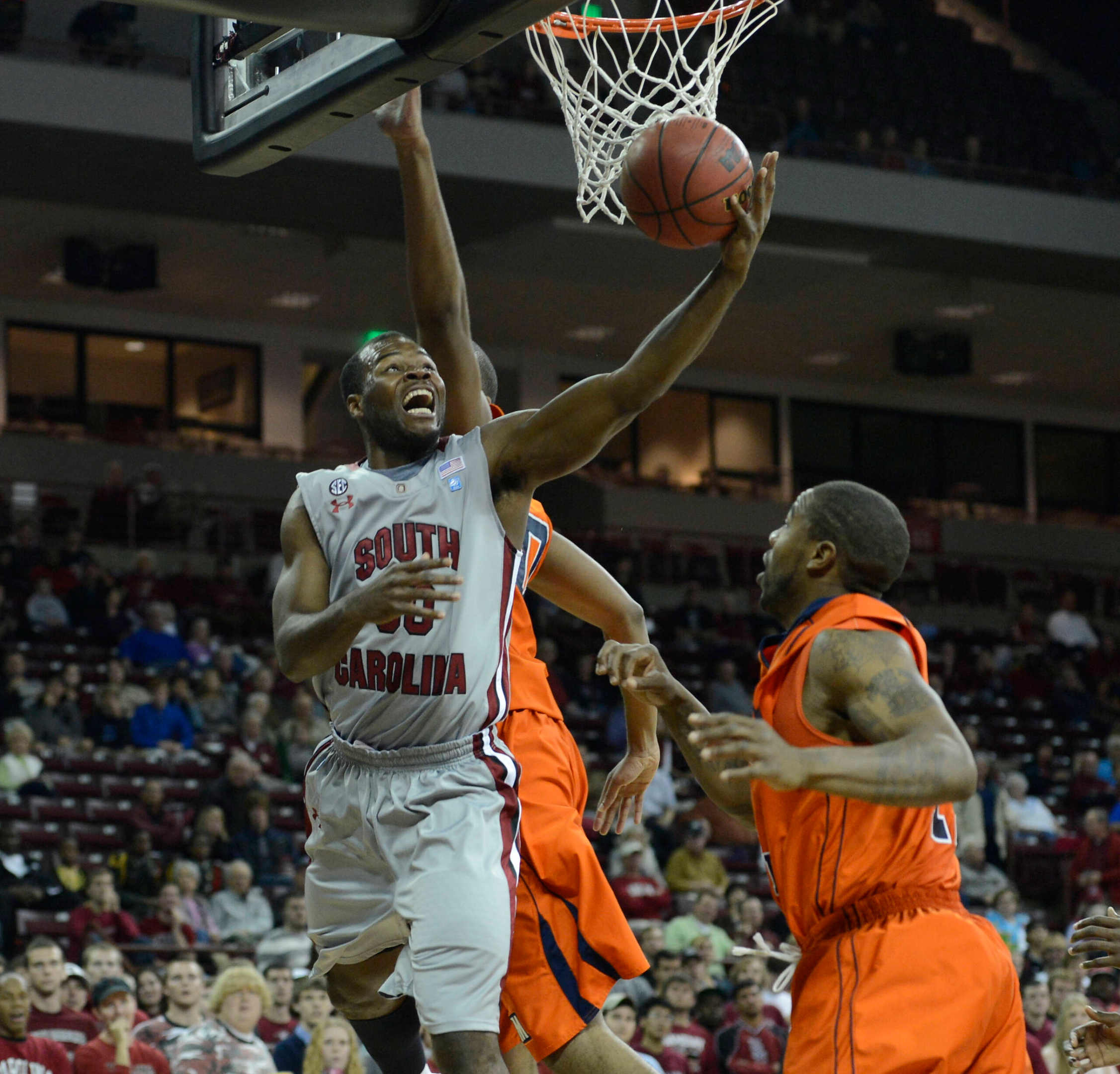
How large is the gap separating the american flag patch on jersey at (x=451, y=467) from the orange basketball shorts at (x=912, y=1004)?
131 centimetres

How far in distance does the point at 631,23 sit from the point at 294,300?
16003mm

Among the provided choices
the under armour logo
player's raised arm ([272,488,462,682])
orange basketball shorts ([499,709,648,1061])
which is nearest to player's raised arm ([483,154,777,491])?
the under armour logo

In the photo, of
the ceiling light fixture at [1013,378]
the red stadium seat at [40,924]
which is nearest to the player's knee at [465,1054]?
the red stadium seat at [40,924]

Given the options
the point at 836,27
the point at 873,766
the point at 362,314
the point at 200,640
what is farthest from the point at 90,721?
the point at 836,27

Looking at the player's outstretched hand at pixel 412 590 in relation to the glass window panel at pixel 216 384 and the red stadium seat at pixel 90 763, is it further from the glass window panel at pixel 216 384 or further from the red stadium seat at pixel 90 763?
the glass window panel at pixel 216 384

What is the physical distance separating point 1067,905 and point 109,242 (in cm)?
1228

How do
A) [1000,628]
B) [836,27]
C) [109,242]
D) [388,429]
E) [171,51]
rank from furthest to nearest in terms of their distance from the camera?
[1000,628]
[836,27]
[109,242]
[171,51]
[388,429]

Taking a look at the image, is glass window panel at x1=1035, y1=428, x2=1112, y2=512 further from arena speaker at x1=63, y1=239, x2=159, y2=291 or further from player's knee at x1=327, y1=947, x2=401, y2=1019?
player's knee at x1=327, y1=947, x2=401, y2=1019

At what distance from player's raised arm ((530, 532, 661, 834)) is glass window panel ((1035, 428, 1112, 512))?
2294 cm

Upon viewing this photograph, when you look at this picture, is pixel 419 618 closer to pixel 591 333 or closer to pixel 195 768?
pixel 195 768

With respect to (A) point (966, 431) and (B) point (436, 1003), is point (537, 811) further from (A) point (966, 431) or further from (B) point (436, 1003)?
(A) point (966, 431)

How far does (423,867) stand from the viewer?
3.85 metres

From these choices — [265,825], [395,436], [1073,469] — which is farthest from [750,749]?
[1073,469]

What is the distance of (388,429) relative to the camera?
161 inches
